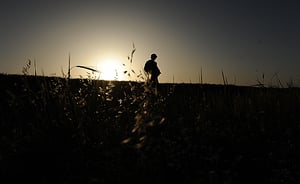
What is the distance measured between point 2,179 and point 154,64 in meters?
10.8

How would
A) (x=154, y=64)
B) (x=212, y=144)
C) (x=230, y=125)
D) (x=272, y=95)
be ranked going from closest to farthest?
(x=212, y=144), (x=230, y=125), (x=272, y=95), (x=154, y=64)

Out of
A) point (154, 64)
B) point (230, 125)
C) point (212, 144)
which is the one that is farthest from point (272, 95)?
point (154, 64)

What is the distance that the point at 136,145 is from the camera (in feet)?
7.73

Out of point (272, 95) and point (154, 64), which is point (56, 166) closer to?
point (272, 95)

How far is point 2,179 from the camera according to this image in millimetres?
2625

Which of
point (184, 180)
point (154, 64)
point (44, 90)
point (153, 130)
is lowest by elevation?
point (184, 180)

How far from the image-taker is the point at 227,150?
3.46 metres

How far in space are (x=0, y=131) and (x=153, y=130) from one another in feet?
4.81

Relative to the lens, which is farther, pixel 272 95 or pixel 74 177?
pixel 272 95

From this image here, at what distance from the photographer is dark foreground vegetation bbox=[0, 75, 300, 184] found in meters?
2.74

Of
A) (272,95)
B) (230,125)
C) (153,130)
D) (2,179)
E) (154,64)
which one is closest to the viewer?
(2,179)

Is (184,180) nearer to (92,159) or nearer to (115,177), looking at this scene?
(115,177)

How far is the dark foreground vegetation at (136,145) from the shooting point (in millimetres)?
2742

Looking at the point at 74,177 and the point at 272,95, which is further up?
the point at 272,95
